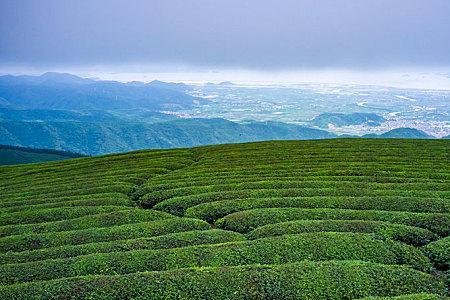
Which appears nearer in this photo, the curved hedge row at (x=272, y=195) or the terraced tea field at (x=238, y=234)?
the terraced tea field at (x=238, y=234)

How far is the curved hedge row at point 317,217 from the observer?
24594mm

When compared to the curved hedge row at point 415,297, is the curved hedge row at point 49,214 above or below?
below

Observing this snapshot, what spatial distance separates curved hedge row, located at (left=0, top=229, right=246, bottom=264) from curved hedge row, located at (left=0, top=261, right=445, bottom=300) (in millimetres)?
4256

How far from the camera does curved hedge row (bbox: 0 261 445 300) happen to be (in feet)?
54.3

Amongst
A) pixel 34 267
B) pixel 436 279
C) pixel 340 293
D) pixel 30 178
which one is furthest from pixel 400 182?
pixel 30 178

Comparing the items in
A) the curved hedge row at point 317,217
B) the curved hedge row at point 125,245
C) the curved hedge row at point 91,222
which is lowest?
the curved hedge row at point 91,222

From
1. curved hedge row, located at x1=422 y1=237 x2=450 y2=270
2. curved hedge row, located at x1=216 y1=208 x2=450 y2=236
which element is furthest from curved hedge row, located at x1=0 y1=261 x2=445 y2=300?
curved hedge row, located at x1=216 y1=208 x2=450 y2=236

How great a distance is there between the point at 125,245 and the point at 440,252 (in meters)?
17.0

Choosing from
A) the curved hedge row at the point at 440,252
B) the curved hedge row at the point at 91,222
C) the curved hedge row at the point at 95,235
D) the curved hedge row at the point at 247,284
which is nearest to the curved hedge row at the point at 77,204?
the curved hedge row at the point at 91,222

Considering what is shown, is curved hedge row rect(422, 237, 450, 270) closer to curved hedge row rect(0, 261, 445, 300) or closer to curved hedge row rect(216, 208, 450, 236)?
curved hedge row rect(0, 261, 445, 300)

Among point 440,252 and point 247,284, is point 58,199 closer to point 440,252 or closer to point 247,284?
point 247,284

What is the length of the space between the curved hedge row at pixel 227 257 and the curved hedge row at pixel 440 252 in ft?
1.84

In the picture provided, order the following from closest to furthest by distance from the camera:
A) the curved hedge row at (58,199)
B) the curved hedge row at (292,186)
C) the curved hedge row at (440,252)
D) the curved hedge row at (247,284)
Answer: the curved hedge row at (247,284)
the curved hedge row at (440,252)
the curved hedge row at (292,186)
the curved hedge row at (58,199)

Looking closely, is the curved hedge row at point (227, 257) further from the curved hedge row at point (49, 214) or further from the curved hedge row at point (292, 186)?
the curved hedge row at point (292, 186)
